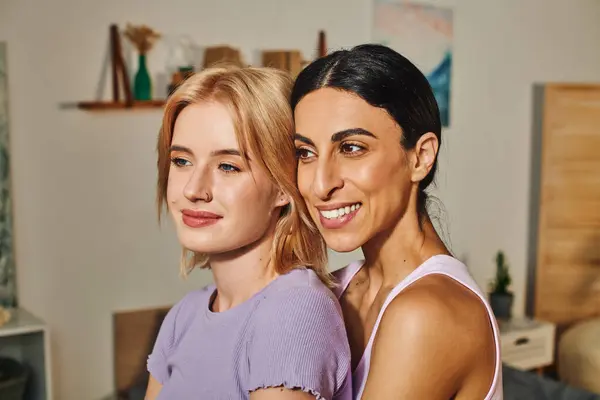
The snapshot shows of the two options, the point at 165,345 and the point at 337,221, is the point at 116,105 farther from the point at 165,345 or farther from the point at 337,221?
the point at 337,221

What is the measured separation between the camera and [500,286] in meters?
4.07

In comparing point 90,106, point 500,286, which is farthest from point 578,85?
point 90,106

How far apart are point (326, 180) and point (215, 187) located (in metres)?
0.17

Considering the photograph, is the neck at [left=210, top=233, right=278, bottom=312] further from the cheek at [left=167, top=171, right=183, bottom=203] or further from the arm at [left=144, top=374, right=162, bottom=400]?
the arm at [left=144, top=374, right=162, bottom=400]

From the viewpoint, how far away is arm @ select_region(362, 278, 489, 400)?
0.86 meters

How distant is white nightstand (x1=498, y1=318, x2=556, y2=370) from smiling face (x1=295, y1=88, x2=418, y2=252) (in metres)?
3.08

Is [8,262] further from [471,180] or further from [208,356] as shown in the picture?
[471,180]

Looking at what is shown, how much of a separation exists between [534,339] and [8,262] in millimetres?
2820

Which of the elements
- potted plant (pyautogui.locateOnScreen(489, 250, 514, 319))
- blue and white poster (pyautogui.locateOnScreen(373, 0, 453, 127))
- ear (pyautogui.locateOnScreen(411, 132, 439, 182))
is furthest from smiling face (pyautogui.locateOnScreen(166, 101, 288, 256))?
potted plant (pyautogui.locateOnScreen(489, 250, 514, 319))

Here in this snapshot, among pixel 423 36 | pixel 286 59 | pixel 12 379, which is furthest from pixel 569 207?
pixel 12 379

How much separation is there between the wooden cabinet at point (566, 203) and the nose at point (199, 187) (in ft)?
11.8

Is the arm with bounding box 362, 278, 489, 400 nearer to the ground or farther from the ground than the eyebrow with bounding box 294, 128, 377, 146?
nearer to the ground

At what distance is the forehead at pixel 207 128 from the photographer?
98 cm

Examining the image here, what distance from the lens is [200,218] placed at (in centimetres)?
100
